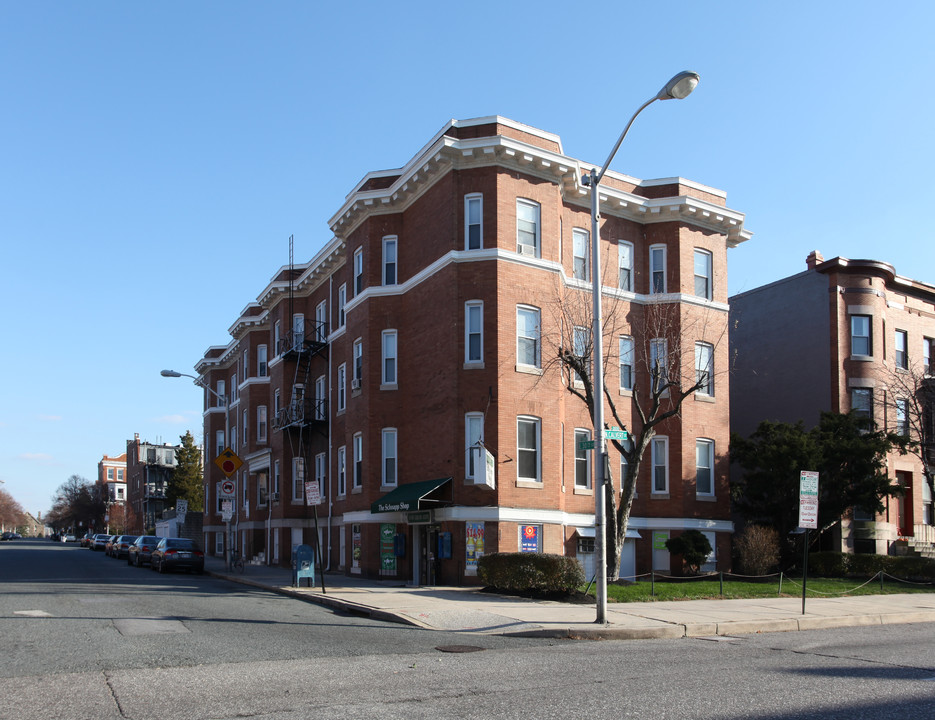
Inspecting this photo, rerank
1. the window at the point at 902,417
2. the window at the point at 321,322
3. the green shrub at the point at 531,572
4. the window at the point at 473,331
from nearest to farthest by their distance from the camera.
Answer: the green shrub at the point at 531,572 → the window at the point at 473,331 → the window at the point at 902,417 → the window at the point at 321,322

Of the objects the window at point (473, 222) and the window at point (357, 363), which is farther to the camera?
the window at point (357, 363)

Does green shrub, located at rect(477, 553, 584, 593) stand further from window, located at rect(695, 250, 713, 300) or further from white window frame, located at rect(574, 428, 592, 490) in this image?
window, located at rect(695, 250, 713, 300)

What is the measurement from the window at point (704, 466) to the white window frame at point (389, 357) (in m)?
10.9

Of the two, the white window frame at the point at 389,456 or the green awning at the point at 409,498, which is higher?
the white window frame at the point at 389,456

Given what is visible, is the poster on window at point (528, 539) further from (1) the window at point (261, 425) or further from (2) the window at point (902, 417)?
(1) the window at point (261, 425)

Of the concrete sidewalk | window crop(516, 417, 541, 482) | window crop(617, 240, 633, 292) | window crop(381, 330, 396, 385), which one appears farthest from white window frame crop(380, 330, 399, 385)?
window crop(617, 240, 633, 292)

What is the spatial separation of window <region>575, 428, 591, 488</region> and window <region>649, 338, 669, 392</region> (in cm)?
292

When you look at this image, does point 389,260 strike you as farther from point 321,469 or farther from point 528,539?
point 321,469

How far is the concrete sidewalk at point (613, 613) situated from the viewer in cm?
1600

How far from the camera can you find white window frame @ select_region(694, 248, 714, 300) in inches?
1275

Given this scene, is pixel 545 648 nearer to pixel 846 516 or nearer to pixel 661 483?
pixel 661 483

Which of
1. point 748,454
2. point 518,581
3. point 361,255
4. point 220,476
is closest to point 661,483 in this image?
point 748,454

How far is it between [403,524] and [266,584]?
466cm

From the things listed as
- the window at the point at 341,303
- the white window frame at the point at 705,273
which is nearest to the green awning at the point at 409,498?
the window at the point at 341,303
